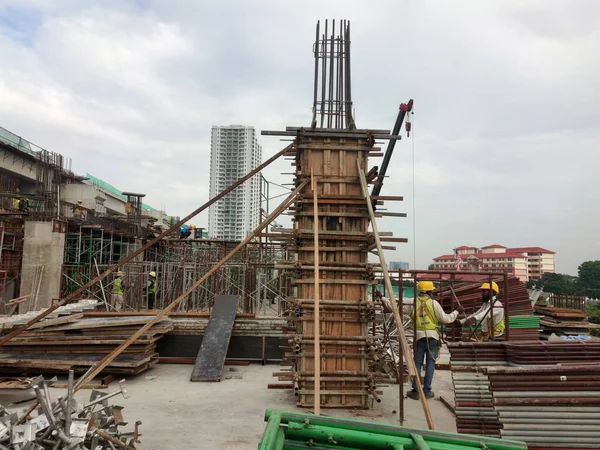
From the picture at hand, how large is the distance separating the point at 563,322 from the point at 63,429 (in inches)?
590

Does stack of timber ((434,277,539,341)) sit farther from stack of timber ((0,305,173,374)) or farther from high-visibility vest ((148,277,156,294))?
high-visibility vest ((148,277,156,294))

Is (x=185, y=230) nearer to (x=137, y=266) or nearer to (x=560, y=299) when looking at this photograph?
(x=137, y=266)

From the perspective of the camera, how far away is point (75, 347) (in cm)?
923

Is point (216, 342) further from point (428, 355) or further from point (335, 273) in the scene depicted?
point (428, 355)

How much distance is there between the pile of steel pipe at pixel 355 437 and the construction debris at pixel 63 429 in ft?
7.74

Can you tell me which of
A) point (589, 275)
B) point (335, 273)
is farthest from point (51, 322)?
point (589, 275)

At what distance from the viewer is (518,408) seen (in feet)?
15.7

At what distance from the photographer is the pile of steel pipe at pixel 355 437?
3033mm

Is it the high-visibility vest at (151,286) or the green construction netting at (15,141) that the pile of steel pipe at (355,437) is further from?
the green construction netting at (15,141)

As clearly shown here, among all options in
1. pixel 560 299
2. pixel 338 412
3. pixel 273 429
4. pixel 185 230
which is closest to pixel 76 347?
pixel 338 412

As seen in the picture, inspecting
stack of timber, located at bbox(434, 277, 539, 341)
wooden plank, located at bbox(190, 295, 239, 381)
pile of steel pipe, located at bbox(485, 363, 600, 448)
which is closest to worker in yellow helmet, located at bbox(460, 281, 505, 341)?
stack of timber, located at bbox(434, 277, 539, 341)

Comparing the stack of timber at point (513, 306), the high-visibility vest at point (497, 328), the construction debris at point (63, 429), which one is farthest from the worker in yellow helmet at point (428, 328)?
the construction debris at point (63, 429)

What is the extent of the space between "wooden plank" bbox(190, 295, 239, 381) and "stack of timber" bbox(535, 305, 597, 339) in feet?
33.3

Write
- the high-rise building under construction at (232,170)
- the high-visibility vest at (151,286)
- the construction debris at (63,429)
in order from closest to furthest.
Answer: the construction debris at (63,429) → the high-visibility vest at (151,286) → the high-rise building under construction at (232,170)
